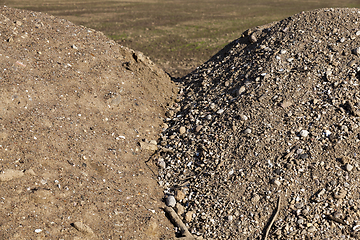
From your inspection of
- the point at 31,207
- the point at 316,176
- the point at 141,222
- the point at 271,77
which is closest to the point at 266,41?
the point at 271,77

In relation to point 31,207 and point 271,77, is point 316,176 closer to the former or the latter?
point 271,77

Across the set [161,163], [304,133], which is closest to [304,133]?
[304,133]

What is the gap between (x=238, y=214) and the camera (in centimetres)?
534

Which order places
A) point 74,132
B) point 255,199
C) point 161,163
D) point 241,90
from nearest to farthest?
point 255,199 → point 74,132 → point 161,163 → point 241,90

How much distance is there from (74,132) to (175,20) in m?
20.6

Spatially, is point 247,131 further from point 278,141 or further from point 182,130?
point 182,130

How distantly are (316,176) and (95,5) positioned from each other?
29.8 metres

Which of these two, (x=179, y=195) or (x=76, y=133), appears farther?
(x=76, y=133)

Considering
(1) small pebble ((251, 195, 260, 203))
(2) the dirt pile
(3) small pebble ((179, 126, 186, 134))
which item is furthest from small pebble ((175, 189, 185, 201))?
(3) small pebble ((179, 126, 186, 134))

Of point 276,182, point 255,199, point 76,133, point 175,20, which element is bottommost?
point 255,199

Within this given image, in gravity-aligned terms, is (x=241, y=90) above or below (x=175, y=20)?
below

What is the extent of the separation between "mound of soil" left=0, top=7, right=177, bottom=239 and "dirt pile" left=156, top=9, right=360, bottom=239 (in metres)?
0.79

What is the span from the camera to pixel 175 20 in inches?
975

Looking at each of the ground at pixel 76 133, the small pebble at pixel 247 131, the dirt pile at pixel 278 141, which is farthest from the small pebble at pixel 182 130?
the small pebble at pixel 247 131
